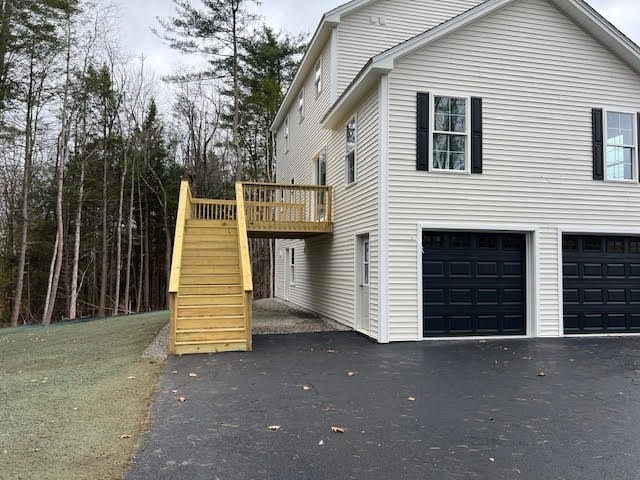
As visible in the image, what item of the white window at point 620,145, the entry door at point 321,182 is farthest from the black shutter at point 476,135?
the entry door at point 321,182

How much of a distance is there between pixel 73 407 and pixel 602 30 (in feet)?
35.2

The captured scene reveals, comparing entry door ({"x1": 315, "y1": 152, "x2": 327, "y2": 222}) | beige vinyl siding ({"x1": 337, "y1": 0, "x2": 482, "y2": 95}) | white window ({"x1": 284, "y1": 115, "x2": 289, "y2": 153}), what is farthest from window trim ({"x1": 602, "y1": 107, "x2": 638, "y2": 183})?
white window ({"x1": 284, "y1": 115, "x2": 289, "y2": 153})

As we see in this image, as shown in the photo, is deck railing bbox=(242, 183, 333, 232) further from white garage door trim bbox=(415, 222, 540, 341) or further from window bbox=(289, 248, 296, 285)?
window bbox=(289, 248, 296, 285)

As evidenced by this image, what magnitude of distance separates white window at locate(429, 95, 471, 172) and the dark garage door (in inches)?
52.4

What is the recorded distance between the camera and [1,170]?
19.4 m

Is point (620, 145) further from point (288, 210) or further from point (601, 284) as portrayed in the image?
point (288, 210)

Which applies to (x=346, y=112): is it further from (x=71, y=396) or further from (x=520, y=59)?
(x=71, y=396)

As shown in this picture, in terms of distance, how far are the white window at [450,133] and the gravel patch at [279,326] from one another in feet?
13.1

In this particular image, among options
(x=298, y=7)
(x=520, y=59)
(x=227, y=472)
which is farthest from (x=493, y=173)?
(x=298, y=7)

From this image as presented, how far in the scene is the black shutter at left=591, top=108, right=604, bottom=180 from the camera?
9.24m

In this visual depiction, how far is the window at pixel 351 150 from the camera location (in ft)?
32.8

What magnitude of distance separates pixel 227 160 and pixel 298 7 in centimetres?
888

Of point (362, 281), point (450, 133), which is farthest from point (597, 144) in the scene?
point (362, 281)

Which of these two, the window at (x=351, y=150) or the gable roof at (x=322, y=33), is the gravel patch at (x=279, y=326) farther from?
the gable roof at (x=322, y=33)
